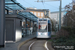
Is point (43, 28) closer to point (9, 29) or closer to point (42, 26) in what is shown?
point (42, 26)

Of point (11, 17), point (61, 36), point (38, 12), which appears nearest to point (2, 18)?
point (11, 17)

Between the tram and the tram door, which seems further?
the tram

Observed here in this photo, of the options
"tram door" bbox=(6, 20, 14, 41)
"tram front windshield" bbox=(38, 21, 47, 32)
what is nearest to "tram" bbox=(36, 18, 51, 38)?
"tram front windshield" bbox=(38, 21, 47, 32)

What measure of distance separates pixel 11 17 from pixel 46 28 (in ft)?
25.0

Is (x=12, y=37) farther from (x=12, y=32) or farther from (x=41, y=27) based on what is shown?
(x=41, y=27)

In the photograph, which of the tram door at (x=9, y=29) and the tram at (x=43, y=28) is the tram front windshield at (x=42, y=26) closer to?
the tram at (x=43, y=28)

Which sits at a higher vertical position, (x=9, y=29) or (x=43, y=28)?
(x=9, y=29)

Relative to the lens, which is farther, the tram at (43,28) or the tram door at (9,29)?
the tram at (43,28)

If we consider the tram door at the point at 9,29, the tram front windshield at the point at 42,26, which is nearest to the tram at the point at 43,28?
the tram front windshield at the point at 42,26

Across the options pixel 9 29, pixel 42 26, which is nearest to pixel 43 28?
pixel 42 26

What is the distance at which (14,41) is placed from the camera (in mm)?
16312

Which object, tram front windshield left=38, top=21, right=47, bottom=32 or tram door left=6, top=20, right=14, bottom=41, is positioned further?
tram front windshield left=38, top=21, right=47, bottom=32

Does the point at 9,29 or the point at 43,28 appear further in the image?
the point at 43,28

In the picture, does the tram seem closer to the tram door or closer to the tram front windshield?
A: the tram front windshield
